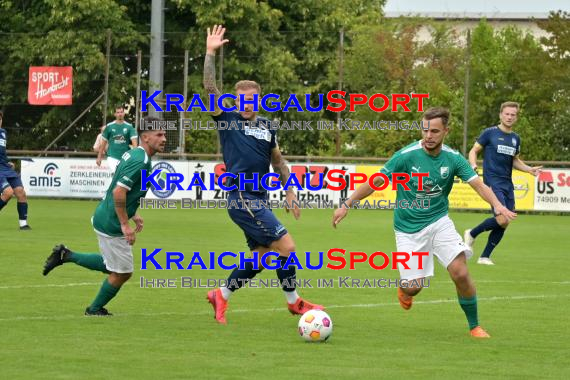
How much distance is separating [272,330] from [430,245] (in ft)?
4.91

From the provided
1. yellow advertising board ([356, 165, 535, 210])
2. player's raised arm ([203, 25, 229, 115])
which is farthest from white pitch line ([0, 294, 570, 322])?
yellow advertising board ([356, 165, 535, 210])

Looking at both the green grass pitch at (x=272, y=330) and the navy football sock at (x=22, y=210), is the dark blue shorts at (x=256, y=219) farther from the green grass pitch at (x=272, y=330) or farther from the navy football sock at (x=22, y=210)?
the navy football sock at (x=22, y=210)

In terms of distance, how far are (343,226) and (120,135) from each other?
5.02 m

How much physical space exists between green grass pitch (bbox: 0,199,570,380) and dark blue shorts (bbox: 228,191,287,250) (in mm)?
770

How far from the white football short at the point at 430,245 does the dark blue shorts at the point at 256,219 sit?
1.13m

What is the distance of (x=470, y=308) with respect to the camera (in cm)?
952

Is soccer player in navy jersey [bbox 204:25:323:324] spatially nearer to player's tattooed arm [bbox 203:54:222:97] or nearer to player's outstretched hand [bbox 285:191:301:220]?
player's tattooed arm [bbox 203:54:222:97]

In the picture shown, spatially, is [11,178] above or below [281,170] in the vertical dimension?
below

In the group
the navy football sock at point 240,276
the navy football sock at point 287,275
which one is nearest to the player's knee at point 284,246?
the navy football sock at point 287,275

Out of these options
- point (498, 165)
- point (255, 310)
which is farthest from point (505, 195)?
point (255, 310)

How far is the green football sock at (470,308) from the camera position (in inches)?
374

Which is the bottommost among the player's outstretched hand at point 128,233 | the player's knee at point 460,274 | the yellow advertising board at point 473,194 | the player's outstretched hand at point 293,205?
the yellow advertising board at point 473,194

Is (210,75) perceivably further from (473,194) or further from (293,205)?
(473,194)

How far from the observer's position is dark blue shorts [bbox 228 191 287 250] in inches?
396
